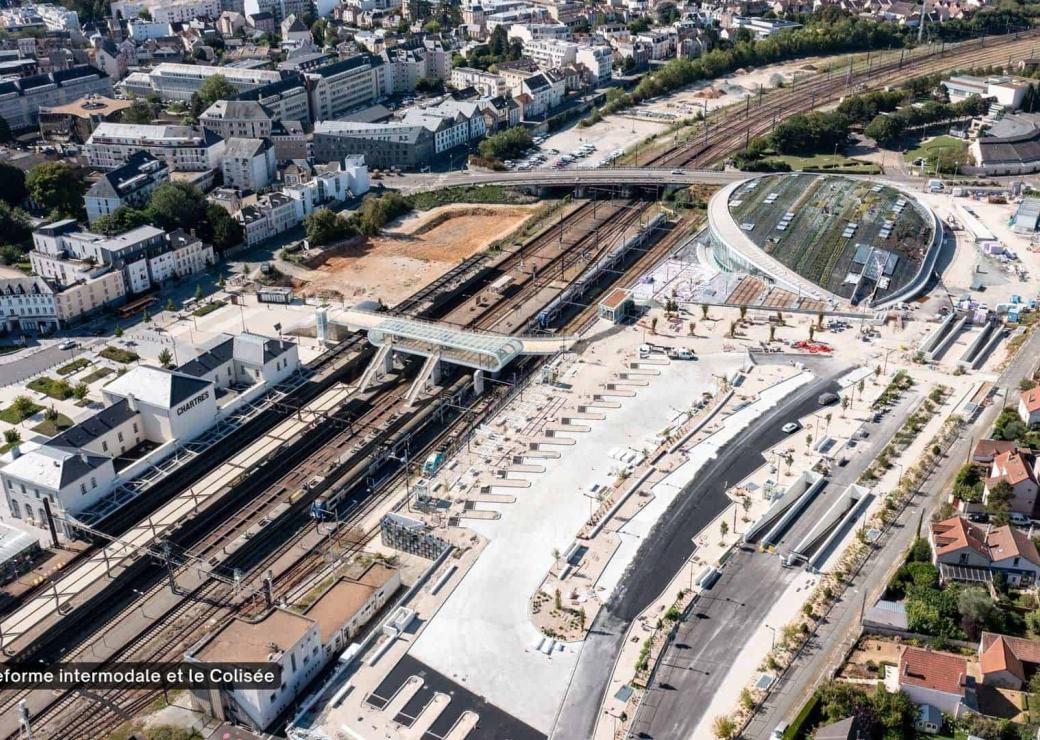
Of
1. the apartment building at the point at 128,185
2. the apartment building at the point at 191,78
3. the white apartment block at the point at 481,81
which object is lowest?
the apartment building at the point at 128,185

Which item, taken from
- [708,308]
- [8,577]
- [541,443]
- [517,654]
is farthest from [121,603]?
[708,308]

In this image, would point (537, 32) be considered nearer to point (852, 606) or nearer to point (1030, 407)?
point (1030, 407)

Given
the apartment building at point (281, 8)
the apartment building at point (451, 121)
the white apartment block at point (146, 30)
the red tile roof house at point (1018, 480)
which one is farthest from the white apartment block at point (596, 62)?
the red tile roof house at point (1018, 480)

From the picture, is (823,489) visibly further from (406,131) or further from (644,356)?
(406,131)

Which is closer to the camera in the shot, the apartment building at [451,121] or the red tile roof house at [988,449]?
the red tile roof house at [988,449]

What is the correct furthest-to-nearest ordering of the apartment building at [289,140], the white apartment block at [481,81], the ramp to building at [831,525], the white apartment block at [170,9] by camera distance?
the white apartment block at [170,9] → the white apartment block at [481,81] → the apartment building at [289,140] → the ramp to building at [831,525]

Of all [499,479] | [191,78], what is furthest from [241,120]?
[499,479]

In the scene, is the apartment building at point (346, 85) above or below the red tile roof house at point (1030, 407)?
above

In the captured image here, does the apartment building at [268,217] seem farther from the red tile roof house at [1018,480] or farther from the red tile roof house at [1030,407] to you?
the red tile roof house at [1018,480]
